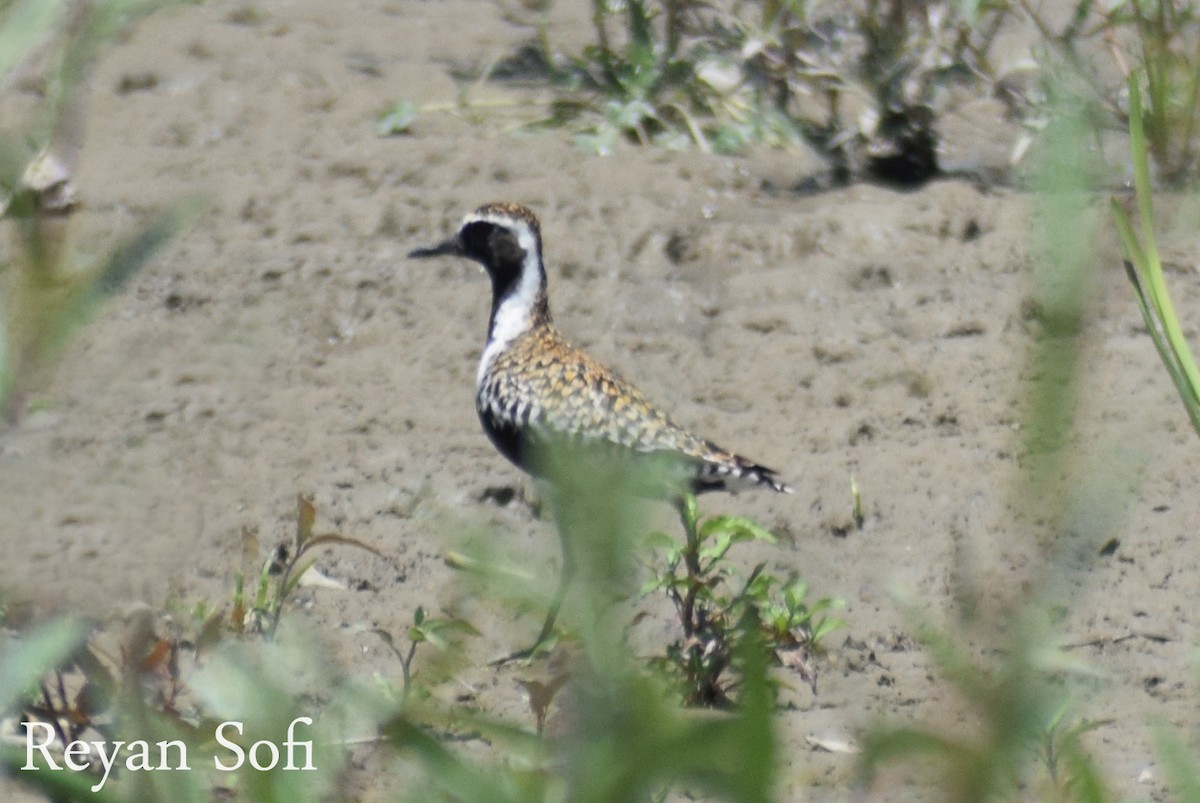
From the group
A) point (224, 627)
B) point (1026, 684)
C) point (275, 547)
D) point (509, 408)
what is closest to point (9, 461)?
point (1026, 684)

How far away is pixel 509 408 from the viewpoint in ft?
17.2

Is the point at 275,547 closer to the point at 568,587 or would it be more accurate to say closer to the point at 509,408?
the point at 509,408

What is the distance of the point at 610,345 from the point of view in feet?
19.7

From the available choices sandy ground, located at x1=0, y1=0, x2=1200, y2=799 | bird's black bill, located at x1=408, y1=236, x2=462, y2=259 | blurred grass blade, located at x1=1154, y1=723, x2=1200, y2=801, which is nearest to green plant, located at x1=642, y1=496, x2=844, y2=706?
sandy ground, located at x1=0, y1=0, x2=1200, y2=799

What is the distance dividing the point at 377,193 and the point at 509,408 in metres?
1.63

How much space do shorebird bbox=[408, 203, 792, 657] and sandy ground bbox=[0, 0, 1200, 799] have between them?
0.88 ft

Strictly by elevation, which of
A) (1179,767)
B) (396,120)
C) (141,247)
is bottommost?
(396,120)

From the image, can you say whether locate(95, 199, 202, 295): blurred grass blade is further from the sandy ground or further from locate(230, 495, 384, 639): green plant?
locate(230, 495, 384, 639): green plant

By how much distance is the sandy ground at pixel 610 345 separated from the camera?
4602mm

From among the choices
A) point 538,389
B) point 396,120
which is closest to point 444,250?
point 538,389

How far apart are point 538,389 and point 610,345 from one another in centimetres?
72

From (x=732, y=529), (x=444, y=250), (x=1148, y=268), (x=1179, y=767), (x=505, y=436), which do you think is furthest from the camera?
(x=444, y=250)

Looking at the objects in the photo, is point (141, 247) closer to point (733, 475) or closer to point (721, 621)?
point (721, 621)

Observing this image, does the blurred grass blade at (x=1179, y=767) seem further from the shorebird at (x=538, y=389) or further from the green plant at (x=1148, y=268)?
the shorebird at (x=538, y=389)
